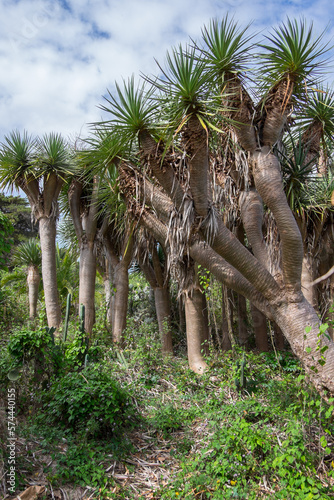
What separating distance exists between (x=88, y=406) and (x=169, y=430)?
130 centimetres

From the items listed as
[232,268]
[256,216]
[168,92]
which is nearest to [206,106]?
[168,92]

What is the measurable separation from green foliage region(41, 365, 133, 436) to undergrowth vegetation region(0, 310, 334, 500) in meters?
0.01

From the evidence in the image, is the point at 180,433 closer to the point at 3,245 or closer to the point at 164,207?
the point at 164,207

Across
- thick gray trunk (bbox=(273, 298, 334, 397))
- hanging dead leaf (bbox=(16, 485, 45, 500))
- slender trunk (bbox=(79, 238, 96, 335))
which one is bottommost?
hanging dead leaf (bbox=(16, 485, 45, 500))

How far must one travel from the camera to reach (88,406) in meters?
5.18

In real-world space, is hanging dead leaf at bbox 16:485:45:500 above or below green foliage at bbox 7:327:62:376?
below

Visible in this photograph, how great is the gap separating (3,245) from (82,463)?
471 centimetres

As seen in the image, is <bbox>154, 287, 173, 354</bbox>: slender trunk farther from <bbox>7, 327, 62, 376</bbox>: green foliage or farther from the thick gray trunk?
the thick gray trunk

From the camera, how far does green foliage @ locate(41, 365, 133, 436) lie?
5.14 m

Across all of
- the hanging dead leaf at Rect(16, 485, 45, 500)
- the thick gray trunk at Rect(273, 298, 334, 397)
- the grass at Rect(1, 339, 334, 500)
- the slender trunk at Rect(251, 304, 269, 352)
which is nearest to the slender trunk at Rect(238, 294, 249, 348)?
the slender trunk at Rect(251, 304, 269, 352)

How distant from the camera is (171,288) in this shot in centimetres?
1077

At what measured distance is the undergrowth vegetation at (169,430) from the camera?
4262 millimetres

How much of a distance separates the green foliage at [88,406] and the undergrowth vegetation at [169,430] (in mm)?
14

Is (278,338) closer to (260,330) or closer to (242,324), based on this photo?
(260,330)
